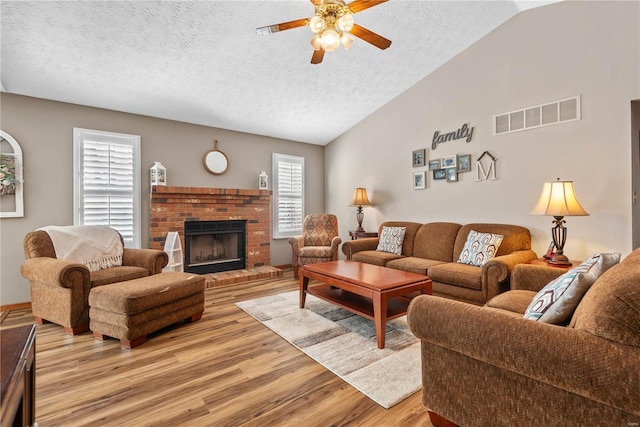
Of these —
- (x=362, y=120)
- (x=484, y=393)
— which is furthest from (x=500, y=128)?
(x=484, y=393)

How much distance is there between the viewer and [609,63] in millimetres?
2904

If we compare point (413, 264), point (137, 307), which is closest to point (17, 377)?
point (137, 307)

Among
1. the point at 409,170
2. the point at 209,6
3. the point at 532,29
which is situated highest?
the point at 532,29

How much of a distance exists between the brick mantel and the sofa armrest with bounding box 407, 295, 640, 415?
3871 millimetres

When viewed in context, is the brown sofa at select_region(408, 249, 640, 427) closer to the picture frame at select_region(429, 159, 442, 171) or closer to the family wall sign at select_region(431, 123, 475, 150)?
the family wall sign at select_region(431, 123, 475, 150)

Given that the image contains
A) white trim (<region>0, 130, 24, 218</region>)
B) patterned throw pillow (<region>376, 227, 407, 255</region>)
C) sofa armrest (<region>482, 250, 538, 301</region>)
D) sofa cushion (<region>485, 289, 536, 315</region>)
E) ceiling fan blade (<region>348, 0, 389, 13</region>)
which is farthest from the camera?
patterned throw pillow (<region>376, 227, 407, 255</region>)

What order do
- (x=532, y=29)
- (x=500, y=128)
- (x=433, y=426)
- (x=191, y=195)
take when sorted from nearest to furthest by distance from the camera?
(x=433, y=426) < (x=532, y=29) < (x=500, y=128) < (x=191, y=195)

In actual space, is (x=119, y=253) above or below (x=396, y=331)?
above

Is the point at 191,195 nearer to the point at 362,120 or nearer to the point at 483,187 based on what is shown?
the point at 362,120

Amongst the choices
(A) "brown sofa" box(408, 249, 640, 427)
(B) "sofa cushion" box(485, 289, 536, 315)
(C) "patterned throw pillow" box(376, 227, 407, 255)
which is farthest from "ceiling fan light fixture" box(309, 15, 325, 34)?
(C) "patterned throw pillow" box(376, 227, 407, 255)

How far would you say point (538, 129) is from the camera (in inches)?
133

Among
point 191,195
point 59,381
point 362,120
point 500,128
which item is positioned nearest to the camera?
point 59,381

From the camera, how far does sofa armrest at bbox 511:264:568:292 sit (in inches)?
92.4

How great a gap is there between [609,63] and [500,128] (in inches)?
41.0
